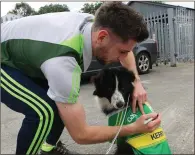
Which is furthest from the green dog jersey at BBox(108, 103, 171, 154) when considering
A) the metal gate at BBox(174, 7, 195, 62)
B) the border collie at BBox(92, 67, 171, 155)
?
the metal gate at BBox(174, 7, 195, 62)

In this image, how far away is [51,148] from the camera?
3.28 metres

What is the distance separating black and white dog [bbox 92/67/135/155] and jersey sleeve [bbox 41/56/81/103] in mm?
993

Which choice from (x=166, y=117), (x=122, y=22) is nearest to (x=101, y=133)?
(x=122, y=22)

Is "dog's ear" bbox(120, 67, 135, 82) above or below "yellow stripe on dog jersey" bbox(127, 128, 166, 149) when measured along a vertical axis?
above

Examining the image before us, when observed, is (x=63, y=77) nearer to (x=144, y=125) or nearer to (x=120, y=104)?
(x=144, y=125)

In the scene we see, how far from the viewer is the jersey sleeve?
2.05 m

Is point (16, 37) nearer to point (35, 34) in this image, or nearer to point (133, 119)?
point (35, 34)

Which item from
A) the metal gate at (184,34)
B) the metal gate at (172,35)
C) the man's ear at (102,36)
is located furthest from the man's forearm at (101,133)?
the metal gate at (184,34)

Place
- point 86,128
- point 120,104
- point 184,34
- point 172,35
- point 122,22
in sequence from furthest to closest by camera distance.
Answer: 1. point 184,34
2. point 172,35
3. point 120,104
4. point 86,128
5. point 122,22

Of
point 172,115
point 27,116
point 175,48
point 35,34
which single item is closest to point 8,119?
point 172,115

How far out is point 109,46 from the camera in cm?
224

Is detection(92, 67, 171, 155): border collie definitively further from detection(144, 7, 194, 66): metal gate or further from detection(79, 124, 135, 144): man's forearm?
detection(144, 7, 194, 66): metal gate

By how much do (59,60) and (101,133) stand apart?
25.0 inches

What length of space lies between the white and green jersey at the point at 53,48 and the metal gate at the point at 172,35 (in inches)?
380
